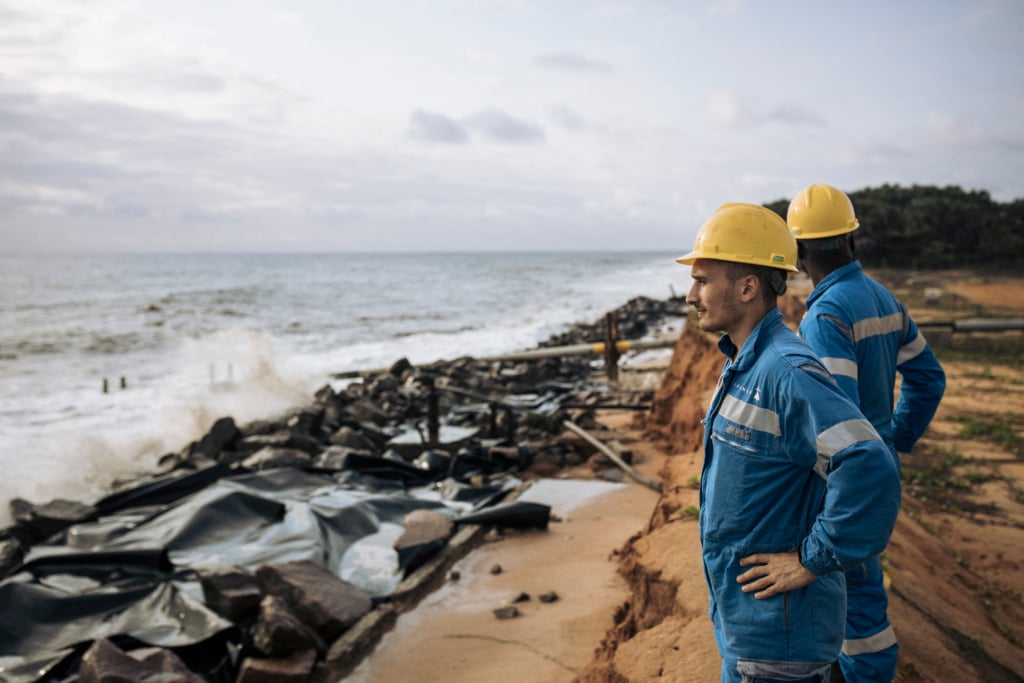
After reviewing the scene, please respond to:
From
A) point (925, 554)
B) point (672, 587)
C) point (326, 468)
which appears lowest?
point (326, 468)

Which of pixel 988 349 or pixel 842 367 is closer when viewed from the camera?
pixel 842 367

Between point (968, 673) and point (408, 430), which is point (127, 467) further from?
point (968, 673)

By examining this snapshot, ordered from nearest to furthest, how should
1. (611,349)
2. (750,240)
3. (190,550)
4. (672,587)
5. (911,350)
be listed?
(750,240), (911,350), (672,587), (190,550), (611,349)

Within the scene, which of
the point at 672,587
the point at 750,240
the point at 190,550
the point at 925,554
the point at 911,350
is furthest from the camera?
the point at 190,550

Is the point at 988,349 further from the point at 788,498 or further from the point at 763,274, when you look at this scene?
the point at 788,498

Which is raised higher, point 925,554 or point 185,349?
point 925,554

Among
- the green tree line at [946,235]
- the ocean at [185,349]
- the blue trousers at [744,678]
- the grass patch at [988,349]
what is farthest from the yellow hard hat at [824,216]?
the green tree line at [946,235]

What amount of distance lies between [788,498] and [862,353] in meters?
1.54

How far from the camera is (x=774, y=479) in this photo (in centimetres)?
216

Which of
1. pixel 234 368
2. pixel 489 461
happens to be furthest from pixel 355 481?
pixel 234 368

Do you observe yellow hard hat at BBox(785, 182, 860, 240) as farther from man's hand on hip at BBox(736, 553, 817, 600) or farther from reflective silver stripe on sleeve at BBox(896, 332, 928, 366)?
man's hand on hip at BBox(736, 553, 817, 600)

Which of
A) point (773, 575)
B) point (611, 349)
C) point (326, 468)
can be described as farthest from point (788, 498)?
point (611, 349)

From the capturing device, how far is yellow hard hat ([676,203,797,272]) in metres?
2.32

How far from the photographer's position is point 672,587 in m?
4.71
